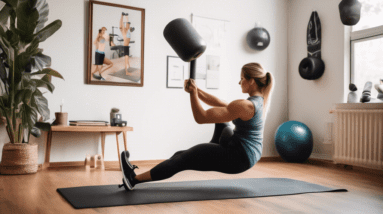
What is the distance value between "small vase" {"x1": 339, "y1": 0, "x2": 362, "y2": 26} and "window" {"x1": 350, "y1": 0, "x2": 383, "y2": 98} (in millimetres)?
361

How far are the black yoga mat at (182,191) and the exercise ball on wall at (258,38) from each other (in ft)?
7.06

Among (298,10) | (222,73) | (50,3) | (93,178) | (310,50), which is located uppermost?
(298,10)

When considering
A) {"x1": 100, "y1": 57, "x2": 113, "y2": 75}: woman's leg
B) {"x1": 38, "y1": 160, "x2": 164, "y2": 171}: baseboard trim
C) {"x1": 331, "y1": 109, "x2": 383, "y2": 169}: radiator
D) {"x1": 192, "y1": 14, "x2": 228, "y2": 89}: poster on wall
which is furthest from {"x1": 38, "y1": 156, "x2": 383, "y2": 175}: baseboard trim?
{"x1": 192, "y1": 14, "x2": 228, "y2": 89}: poster on wall

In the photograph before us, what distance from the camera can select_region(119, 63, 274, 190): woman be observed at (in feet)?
6.89

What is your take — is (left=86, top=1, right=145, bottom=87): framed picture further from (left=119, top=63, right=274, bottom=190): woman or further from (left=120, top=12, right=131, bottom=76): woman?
(left=119, top=63, right=274, bottom=190): woman

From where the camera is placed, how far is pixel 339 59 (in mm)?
4051

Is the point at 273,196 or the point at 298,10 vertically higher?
the point at 298,10

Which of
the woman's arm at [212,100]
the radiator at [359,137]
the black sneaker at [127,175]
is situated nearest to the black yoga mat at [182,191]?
the black sneaker at [127,175]

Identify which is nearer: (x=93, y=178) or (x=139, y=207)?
(x=139, y=207)

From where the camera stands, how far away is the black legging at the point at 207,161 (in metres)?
2.16

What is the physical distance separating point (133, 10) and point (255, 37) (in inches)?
61.2

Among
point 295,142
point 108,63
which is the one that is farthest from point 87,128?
point 295,142

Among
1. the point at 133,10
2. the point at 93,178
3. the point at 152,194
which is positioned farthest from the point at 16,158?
the point at 133,10

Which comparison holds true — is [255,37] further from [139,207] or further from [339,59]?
[139,207]
